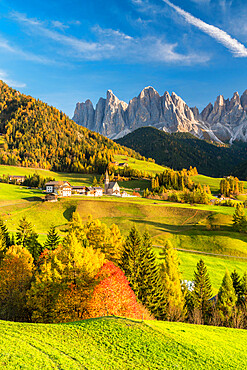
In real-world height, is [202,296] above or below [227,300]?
below

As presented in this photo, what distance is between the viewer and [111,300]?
92.4 ft

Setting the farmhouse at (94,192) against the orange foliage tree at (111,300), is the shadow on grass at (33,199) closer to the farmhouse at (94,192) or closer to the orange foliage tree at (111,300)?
the farmhouse at (94,192)

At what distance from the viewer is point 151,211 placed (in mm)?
94625

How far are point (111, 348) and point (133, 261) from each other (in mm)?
22892

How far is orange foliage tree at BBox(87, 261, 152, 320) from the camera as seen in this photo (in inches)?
1080

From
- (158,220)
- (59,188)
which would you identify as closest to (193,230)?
(158,220)

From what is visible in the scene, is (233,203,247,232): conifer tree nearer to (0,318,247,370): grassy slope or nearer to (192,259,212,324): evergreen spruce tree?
(192,259,212,324): evergreen spruce tree

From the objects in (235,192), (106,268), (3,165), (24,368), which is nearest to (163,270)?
(106,268)

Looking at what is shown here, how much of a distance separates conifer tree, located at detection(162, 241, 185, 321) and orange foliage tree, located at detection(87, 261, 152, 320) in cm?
559

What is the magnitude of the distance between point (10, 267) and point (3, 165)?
175 m

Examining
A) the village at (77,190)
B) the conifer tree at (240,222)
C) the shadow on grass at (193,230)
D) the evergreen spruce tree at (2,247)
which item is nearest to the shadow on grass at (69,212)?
the village at (77,190)

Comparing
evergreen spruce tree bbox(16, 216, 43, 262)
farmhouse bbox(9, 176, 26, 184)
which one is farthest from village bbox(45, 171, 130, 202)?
evergreen spruce tree bbox(16, 216, 43, 262)

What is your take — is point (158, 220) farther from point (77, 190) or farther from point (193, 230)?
point (77, 190)

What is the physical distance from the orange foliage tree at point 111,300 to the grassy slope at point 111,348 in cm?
788
